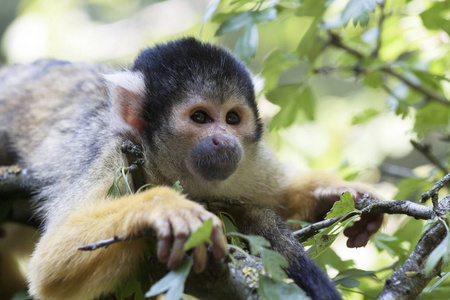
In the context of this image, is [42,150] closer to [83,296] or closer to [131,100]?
[131,100]

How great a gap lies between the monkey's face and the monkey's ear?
0.93 feet

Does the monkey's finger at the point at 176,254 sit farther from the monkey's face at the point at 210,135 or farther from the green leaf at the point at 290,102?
the green leaf at the point at 290,102

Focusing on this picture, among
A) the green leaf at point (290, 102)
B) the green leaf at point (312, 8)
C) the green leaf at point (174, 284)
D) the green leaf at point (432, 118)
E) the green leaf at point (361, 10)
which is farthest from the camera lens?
the green leaf at point (290, 102)

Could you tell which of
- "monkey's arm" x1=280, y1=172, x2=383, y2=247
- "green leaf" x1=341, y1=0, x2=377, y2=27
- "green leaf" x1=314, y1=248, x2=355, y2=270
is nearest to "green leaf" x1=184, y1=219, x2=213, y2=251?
"green leaf" x1=314, y1=248, x2=355, y2=270

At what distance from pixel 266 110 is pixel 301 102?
80.7 inches

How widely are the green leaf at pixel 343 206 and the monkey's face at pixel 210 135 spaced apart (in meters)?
0.99

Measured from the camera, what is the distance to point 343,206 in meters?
2.38

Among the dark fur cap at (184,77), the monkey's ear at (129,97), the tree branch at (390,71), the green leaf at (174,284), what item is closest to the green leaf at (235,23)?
the dark fur cap at (184,77)

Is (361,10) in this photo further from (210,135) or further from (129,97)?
(129,97)

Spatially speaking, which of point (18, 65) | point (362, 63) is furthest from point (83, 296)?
point (18, 65)

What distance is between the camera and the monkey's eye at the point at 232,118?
3.56m

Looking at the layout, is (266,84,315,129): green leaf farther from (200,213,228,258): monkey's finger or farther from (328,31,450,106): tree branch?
(200,213,228,258): monkey's finger

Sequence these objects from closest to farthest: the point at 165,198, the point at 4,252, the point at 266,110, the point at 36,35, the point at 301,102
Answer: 1. the point at 165,198
2. the point at 301,102
3. the point at 4,252
4. the point at 266,110
5. the point at 36,35

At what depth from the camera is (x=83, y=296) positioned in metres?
2.48
